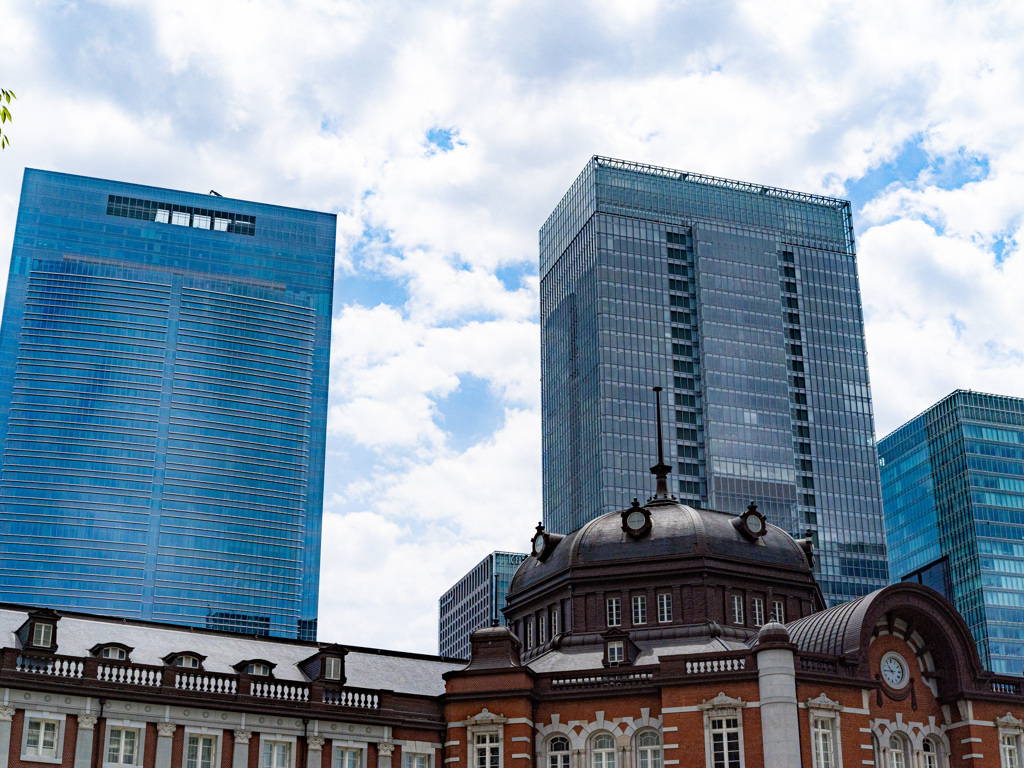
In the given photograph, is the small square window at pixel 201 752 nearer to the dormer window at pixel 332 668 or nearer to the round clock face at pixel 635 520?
the dormer window at pixel 332 668

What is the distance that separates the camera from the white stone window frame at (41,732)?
54781 millimetres

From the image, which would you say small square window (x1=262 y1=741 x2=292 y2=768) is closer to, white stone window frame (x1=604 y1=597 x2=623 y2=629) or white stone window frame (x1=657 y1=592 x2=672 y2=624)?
white stone window frame (x1=604 y1=597 x2=623 y2=629)

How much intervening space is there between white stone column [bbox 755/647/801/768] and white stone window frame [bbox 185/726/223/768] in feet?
79.5

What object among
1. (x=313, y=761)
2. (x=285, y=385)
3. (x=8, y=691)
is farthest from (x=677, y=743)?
(x=285, y=385)

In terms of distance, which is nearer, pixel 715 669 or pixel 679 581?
pixel 715 669

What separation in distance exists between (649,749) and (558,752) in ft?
14.3

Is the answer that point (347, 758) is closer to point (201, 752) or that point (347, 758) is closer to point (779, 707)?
point (201, 752)

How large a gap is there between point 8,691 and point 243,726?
10.3 metres

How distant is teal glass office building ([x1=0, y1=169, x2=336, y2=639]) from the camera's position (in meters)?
181

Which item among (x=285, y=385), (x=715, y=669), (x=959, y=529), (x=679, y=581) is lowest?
(x=715, y=669)

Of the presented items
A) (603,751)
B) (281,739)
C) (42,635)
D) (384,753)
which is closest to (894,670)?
(603,751)

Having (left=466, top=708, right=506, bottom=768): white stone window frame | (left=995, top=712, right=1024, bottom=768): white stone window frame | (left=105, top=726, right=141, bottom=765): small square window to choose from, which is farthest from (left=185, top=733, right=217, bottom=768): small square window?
(left=995, top=712, right=1024, bottom=768): white stone window frame

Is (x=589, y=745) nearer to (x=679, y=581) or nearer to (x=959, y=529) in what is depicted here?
(x=679, y=581)

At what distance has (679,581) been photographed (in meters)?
68.3
